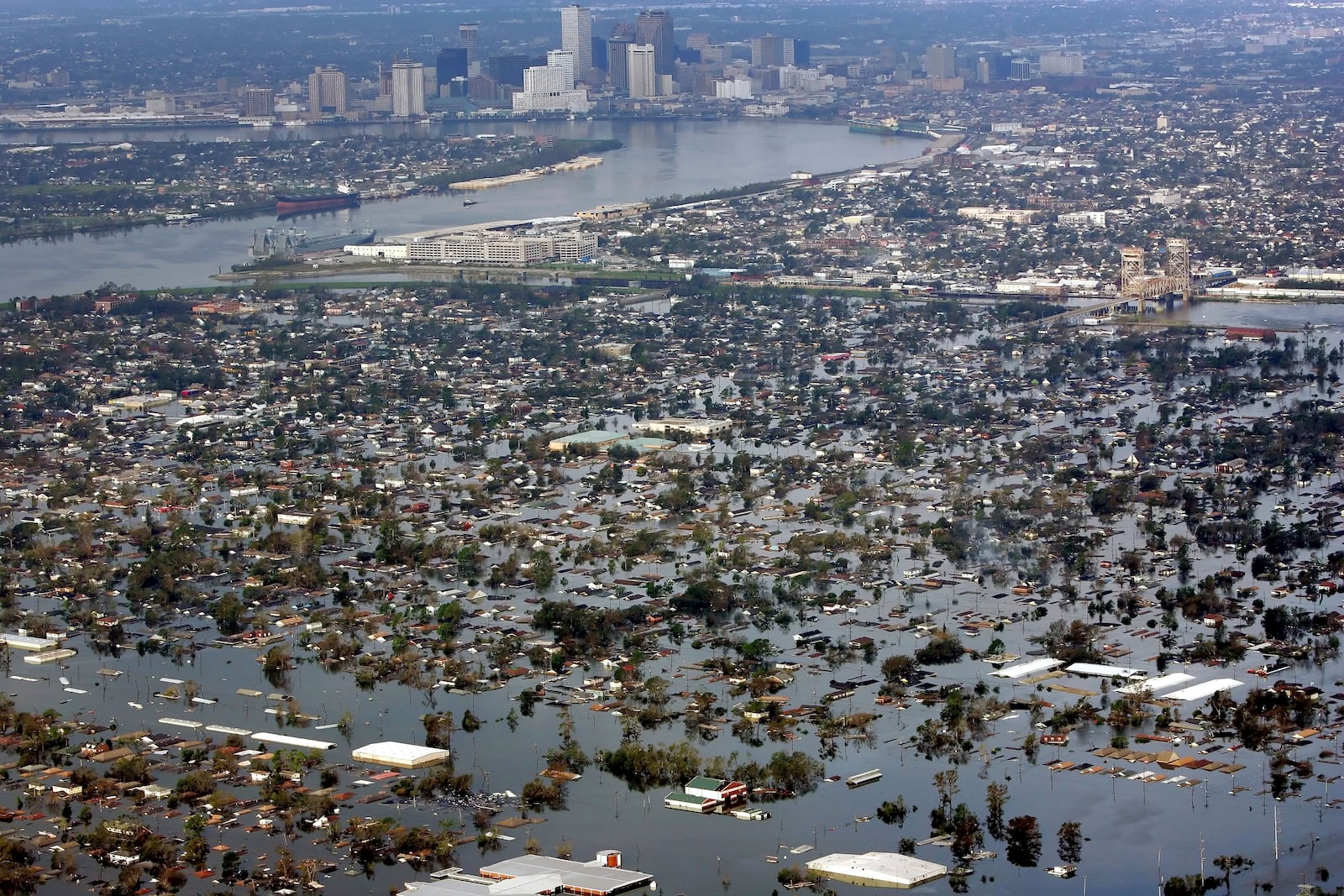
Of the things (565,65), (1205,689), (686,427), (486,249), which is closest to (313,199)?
(486,249)

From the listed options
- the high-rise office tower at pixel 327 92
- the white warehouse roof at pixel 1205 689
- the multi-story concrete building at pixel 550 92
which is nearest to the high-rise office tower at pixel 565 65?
the multi-story concrete building at pixel 550 92

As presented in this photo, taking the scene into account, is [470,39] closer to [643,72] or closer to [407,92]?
[643,72]

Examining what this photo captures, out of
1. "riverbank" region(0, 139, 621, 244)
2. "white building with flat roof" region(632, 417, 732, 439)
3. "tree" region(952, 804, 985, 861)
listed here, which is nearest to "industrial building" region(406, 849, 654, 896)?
"tree" region(952, 804, 985, 861)

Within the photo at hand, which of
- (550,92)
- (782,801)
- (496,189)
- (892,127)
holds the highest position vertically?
(550,92)

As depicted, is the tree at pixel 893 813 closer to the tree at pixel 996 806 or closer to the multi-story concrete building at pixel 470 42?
the tree at pixel 996 806

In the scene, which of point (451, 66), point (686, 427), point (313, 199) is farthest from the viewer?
point (451, 66)

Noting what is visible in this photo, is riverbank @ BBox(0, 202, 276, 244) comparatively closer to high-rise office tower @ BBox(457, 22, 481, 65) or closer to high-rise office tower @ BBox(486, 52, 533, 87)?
high-rise office tower @ BBox(486, 52, 533, 87)

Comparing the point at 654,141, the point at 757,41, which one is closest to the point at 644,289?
the point at 654,141

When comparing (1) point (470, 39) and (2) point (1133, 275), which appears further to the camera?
(1) point (470, 39)
